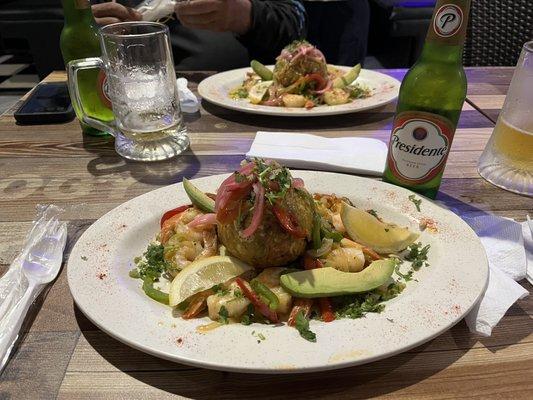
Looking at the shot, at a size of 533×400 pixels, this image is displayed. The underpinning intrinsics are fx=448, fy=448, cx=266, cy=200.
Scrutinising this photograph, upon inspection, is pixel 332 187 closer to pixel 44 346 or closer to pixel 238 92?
pixel 44 346

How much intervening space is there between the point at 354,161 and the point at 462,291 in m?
0.82

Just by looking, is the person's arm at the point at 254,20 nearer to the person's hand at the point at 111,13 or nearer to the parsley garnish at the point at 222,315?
the person's hand at the point at 111,13

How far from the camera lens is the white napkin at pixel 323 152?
5.74 feet

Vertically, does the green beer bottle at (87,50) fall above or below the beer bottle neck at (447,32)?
below

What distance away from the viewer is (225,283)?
113 cm

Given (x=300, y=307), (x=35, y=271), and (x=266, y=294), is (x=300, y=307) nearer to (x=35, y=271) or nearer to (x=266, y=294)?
(x=266, y=294)

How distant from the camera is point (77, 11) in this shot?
76.0 inches

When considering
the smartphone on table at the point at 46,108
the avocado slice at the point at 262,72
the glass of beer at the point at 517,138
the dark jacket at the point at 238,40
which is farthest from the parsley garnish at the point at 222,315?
the dark jacket at the point at 238,40

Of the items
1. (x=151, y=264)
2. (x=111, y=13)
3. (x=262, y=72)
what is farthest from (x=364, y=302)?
(x=111, y=13)

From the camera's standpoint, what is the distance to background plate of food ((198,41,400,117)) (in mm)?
2256

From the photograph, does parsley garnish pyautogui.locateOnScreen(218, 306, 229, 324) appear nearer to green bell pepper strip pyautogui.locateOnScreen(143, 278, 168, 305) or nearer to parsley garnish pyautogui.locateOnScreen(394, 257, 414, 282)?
green bell pepper strip pyautogui.locateOnScreen(143, 278, 168, 305)

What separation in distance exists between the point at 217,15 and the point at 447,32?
1945 millimetres

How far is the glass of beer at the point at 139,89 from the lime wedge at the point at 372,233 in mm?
956

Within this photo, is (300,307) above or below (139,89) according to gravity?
below
